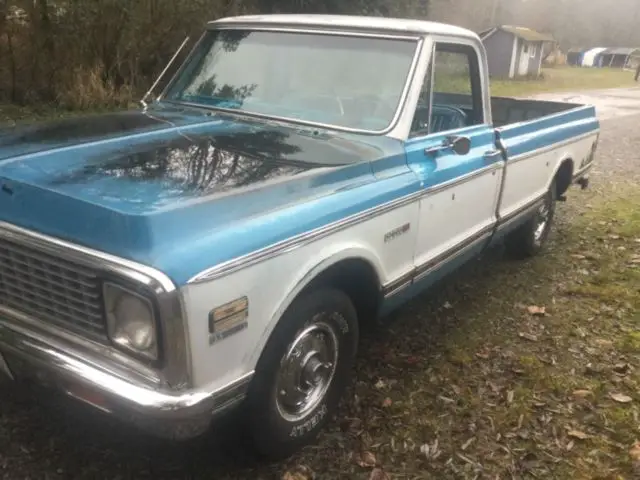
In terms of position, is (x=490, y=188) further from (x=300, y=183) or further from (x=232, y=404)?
(x=232, y=404)

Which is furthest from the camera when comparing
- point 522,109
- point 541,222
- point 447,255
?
point 522,109

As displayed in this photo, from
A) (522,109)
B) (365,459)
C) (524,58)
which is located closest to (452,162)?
(365,459)

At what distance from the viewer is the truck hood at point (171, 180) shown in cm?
216

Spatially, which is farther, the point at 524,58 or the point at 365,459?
the point at 524,58

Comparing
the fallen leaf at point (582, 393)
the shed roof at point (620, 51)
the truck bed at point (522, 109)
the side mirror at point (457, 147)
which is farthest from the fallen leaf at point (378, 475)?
the shed roof at point (620, 51)

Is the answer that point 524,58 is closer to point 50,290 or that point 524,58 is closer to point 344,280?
point 344,280

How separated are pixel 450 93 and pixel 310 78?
1.40m

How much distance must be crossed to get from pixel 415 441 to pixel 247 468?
2.80 feet

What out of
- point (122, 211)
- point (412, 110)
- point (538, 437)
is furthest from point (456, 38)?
point (122, 211)

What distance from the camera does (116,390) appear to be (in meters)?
2.17

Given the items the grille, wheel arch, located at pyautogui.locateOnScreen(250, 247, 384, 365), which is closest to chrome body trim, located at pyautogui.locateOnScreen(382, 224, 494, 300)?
wheel arch, located at pyautogui.locateOnScreen(250, 247, 384, 365)

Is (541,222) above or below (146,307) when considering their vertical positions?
below

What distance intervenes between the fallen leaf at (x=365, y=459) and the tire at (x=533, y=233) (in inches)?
124

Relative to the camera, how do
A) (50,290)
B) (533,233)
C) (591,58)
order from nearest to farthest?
(50,290) < (533,233) < (591,58)
